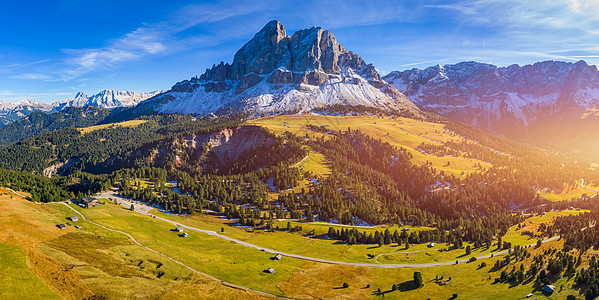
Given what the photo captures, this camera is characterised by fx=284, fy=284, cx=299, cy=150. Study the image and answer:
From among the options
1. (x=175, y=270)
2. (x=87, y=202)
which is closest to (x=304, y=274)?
(x=175, y=270)

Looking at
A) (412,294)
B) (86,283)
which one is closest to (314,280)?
(412,294)

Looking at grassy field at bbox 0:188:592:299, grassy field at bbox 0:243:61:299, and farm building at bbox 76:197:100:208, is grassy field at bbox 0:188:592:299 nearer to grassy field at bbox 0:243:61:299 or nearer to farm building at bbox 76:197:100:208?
grassy field at bbox 0:243:61:299

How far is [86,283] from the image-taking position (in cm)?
6744

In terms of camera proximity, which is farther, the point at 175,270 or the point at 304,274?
the point at 304,274

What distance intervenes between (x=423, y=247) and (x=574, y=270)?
164 feet

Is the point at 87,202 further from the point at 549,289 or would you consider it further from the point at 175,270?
the point at 549,289

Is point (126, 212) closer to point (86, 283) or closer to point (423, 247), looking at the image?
point (86, 283)

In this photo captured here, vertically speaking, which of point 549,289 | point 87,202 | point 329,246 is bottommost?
point 549,289

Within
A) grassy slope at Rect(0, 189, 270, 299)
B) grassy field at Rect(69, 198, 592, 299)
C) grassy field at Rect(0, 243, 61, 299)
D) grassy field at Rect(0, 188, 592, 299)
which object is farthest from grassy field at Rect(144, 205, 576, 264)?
grassy field at Rect(0, 243, 61, 299)

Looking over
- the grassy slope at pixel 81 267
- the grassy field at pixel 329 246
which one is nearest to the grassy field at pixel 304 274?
the grassy slope at pixel 81 267

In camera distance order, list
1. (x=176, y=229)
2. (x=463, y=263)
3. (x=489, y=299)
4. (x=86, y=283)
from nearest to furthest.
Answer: (x=86, y=283)
(x=489, y=299)
(x=463, y=263)
(x=176, y=229)

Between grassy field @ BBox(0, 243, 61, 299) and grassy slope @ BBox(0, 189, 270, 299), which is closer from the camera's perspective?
grassy field @ BBox(0, 243, 61, 299)

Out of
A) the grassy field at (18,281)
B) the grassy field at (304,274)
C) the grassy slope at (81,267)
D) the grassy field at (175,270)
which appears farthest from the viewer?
the grassy field at (304,274)

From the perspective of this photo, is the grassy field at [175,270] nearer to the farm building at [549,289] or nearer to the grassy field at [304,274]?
the grassy field at [304,274]
